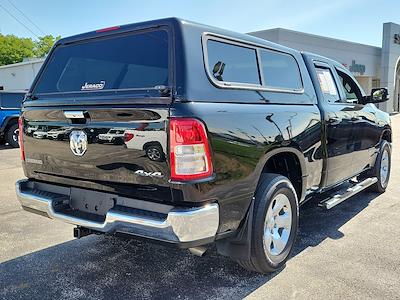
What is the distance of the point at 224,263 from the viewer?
371 centimetres

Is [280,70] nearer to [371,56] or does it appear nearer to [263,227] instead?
[263,227]

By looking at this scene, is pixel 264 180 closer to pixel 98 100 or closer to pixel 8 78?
pixel 98 100

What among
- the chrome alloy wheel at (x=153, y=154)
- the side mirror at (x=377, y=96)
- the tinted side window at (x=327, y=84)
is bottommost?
the chrome alloy wheel at (x=153, y=154)

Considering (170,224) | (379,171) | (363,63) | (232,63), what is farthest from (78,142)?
(363,63)

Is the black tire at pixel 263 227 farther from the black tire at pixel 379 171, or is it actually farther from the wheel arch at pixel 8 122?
the wheel arch at pixel 8 122

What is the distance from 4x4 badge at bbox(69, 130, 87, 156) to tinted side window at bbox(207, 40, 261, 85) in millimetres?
1107

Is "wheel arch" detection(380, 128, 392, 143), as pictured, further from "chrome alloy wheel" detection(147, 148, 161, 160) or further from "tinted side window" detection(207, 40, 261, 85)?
"chrome alloy wheel" detection(147, 148, 161, 160)

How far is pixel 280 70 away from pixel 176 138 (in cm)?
178

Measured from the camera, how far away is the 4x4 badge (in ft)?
10.1

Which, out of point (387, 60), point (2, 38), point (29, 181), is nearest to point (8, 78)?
point (387, 60)

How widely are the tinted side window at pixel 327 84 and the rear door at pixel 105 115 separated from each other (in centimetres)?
231

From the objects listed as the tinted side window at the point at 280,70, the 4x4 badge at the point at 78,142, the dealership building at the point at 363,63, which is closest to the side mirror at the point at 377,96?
the tinted side window at the point at 280,70

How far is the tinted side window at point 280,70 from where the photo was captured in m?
3.72

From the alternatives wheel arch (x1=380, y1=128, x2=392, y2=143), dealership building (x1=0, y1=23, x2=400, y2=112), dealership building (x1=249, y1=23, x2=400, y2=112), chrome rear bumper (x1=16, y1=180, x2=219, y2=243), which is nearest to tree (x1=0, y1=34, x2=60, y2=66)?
dealership building (x1=0, y1=23, x2=400, y2=112)
